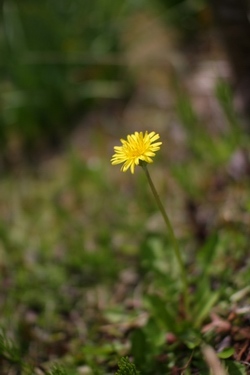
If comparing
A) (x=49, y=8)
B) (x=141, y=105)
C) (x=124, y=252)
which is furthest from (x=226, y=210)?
(x=49, y=8)

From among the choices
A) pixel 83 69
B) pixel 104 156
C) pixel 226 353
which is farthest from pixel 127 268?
pixel 83 69

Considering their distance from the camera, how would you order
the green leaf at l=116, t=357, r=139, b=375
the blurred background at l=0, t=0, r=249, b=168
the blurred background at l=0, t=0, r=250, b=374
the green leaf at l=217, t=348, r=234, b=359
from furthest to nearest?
the blurred background at l=0, t=0, r=249, b=168
the blurred background at l=0, t=0, r=250, b=374
the green leaf at l=217, t=348, r=234, b=359
the green leaf at l=116, t=357, r=139, b=375

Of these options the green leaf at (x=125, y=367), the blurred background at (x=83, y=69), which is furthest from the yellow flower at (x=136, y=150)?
the blurred background at (x=83, y=69)

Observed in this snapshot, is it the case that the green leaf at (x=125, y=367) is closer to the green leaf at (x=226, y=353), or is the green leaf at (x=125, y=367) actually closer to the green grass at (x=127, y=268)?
the green grass at (x=127, y=268)

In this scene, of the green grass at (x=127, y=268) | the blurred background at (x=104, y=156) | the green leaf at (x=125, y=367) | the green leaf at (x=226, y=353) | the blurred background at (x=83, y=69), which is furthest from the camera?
the blurred background at (x=83, y=69)

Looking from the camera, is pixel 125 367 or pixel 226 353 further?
pixel 226 353

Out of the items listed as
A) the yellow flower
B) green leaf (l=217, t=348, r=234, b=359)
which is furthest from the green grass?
the yellow flower

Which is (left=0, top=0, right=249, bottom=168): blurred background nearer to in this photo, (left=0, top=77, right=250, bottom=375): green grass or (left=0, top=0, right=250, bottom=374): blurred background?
(left=0, top=0, right=250, bottom=374): blurred background

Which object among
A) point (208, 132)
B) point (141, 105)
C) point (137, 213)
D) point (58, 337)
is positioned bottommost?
point (58, 337)

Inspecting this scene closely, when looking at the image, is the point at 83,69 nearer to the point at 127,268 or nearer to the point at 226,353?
the point at 127,268

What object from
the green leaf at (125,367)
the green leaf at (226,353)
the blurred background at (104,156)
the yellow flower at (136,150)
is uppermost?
the blurred background at (104,156)

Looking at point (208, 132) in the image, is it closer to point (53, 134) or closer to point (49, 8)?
point (53, 134)
